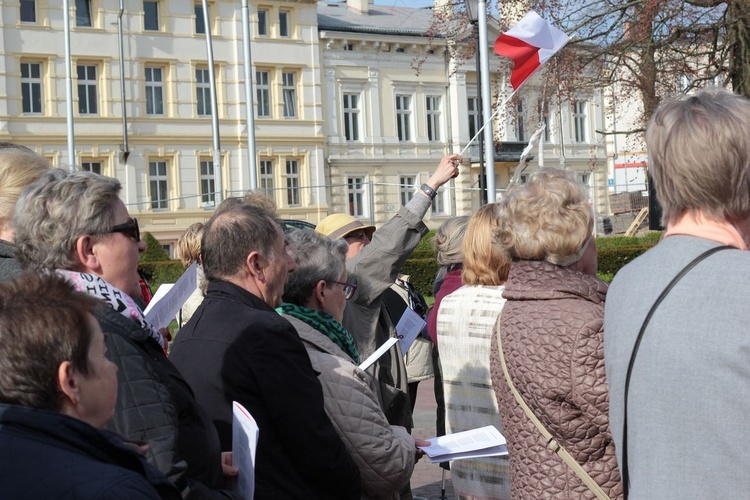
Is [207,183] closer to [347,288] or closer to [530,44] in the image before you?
[530,44]

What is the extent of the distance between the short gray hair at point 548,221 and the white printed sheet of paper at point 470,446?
0.68m

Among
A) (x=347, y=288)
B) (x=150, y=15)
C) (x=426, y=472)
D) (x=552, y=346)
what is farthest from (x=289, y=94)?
(x=552, y=346)

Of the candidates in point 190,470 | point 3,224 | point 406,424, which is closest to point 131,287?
point 190,470

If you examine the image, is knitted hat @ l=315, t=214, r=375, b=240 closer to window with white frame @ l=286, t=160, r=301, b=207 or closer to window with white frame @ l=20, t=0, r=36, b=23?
window with white frame @ l=20, t=0, r=36, b=23

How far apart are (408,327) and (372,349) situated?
240 mm

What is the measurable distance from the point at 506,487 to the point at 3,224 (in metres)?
2.25

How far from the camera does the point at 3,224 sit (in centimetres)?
377

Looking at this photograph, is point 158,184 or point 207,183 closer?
point 158,184

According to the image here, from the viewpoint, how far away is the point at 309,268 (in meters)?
4.09

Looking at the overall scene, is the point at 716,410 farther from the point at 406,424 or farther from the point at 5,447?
the point at 406,424

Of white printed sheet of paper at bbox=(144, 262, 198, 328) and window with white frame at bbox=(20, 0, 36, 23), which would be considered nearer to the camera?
white printed sheet of paper at bbox=(144, 262, 198, 328)

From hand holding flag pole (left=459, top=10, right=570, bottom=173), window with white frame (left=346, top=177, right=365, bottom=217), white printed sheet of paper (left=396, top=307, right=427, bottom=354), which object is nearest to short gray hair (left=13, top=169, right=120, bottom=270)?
white printed sheet of paper (left=396, top=307, right=427, bottom=354)

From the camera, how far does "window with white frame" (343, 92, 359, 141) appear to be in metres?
42.0

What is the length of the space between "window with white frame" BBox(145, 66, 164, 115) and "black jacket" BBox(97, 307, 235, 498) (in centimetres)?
3604
